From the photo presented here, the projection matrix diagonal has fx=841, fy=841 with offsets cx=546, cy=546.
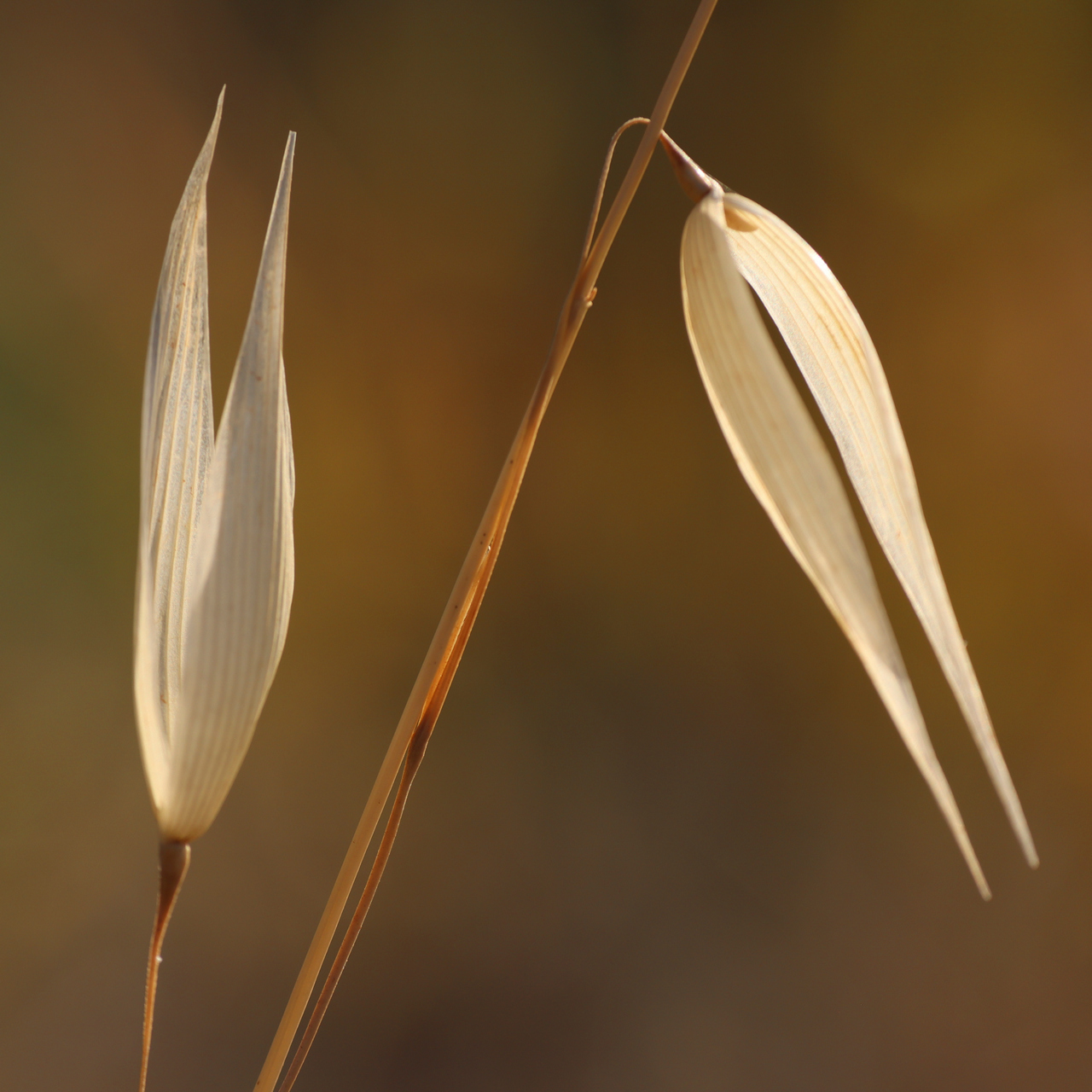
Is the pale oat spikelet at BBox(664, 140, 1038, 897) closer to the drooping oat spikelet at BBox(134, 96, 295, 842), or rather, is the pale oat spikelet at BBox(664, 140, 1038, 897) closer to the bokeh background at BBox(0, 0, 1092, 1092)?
the drooping oat spikelet at BBox(134, 96, 295, 842)

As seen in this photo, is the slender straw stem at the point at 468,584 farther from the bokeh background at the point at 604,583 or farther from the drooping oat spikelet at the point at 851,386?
the bokeh background at the point at 604,583

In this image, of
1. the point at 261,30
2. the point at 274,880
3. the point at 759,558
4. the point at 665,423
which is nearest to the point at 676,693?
the point at 759,558

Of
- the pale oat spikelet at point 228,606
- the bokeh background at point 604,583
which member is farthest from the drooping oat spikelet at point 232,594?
the bokeh background at point 604,583

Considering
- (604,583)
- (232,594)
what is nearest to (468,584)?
(232,594)

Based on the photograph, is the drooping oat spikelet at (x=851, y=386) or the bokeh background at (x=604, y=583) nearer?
the drooping oat spikelet at (x=851, y=386)

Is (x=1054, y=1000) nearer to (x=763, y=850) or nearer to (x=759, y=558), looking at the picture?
(x=763, y=850)

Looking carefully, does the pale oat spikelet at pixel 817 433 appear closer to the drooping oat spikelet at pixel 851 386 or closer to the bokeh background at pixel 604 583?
the drooping oat spikelet at pixel 851 386
